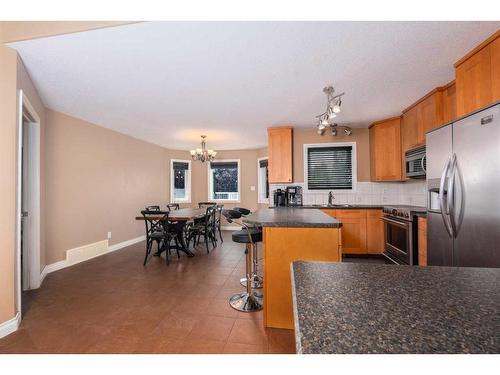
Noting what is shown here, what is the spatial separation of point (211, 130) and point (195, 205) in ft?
9.65

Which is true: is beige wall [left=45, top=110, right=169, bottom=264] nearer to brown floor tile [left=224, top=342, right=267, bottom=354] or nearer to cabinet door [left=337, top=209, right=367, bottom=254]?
brown floor tile [left=224, top=342, right=267, bottom=354]

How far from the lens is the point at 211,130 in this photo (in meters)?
4.69

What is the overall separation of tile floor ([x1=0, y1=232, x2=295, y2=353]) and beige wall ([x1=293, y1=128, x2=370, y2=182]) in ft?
7.42

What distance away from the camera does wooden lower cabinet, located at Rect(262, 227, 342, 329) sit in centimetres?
196

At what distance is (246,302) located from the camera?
7.75 feet

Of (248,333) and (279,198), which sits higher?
(279,198)

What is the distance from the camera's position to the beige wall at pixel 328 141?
4.49 m

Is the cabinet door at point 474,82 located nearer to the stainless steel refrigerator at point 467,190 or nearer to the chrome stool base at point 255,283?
the stainless steel refrigerator at point 467,190

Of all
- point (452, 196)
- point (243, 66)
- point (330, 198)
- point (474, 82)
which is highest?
point (243, 66)

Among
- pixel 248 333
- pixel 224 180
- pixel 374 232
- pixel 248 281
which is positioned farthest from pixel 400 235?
pixel 224 180

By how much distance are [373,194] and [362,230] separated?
0.84 meters

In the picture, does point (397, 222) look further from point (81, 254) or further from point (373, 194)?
point (81, 254)
